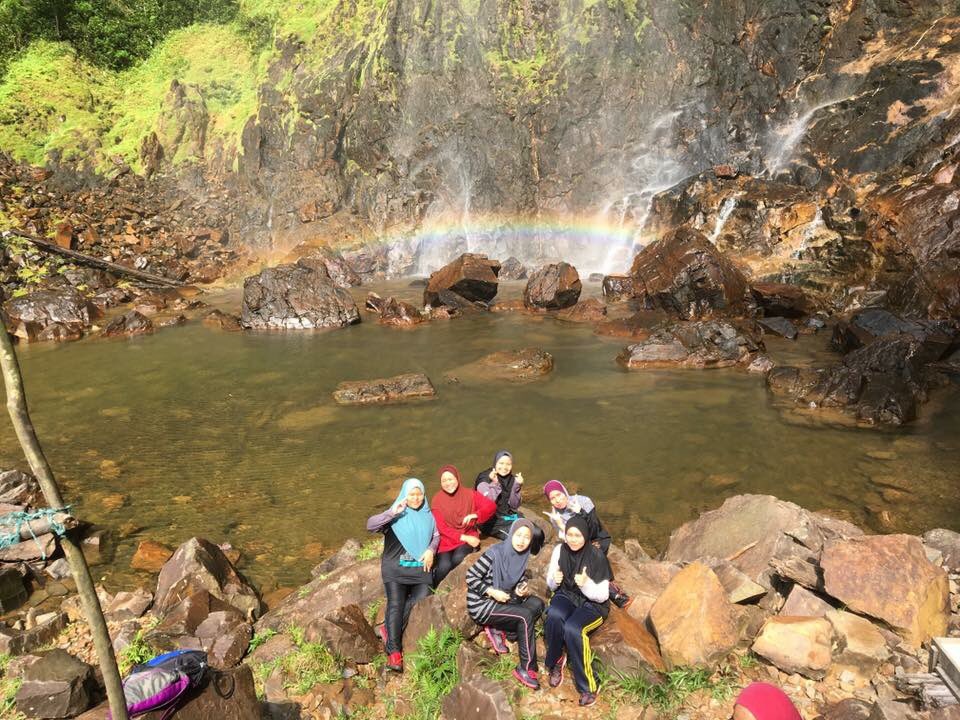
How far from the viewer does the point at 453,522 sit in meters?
6.96

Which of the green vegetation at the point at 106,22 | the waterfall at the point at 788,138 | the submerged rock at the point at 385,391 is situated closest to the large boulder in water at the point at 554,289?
the submerged rock at the point at 385,391

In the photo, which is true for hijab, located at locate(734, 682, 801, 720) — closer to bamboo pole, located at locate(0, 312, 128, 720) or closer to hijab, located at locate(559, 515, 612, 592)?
hijab, located at locate(559, 515, 612, 592)

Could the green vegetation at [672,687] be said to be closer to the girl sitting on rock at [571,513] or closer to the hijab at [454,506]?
the girl sitting on rock at [571,513]

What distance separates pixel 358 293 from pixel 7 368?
2627 cm

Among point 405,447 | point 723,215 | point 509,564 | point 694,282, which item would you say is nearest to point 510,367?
point 405,447

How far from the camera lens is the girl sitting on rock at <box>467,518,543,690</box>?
18.4 ft

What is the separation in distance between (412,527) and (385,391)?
29.8 feet

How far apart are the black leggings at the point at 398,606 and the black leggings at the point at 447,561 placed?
28cm

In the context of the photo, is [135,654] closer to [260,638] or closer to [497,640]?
[260,638]

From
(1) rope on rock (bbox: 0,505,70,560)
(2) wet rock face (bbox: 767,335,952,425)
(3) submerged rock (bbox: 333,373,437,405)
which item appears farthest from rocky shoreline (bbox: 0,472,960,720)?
(3) submerged rock (bbox: 333,373,437,405)

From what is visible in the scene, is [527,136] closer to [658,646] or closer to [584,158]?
[584,158]

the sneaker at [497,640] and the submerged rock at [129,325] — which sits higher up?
the sneaker at [497,640]

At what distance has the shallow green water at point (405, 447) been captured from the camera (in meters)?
9.80

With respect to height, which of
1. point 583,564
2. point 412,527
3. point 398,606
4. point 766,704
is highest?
point 766,704
